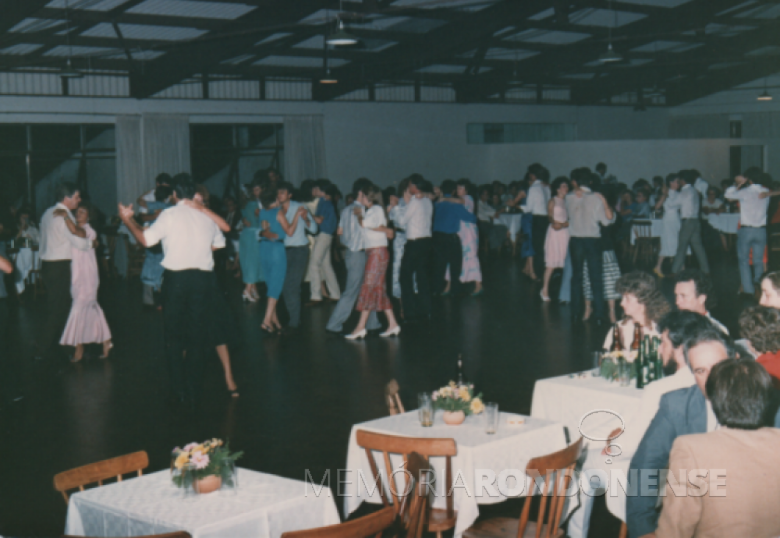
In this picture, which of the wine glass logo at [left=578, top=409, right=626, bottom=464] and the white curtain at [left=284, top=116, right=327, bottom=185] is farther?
the white curtain at [left=284, top=116, right=327, bottom=185]

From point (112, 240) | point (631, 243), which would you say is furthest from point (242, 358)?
point (631, 243)

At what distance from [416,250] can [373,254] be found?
1.14m

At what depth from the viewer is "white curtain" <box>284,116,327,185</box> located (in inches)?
669

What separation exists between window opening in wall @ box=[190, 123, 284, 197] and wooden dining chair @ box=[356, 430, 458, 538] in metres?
13.3

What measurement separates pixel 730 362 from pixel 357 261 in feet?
20.5

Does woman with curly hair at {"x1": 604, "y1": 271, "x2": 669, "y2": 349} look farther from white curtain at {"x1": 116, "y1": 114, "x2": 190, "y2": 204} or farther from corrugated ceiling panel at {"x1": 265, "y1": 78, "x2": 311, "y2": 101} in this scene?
corrugated ceiling panel at {"x1": 265, "y1": 78, "x2": 311, "y2": 101}

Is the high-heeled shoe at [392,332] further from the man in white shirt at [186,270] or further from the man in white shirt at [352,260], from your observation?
the man in white shirt at [186,270]

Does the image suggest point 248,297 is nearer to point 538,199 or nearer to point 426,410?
point 538,199

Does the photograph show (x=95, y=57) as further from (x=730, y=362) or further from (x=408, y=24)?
(x=730, y=362)

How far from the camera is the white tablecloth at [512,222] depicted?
1644cm

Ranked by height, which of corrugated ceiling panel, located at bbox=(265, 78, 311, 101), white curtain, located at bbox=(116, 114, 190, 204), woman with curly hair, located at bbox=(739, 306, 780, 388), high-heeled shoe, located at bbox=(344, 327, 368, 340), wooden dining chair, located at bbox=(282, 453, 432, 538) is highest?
corrugated ceiling panel, located at bbox=(265, 78, 311, 101)

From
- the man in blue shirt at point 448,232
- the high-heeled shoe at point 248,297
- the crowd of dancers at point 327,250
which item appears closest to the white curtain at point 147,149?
the crowd of dancers at point 327,250

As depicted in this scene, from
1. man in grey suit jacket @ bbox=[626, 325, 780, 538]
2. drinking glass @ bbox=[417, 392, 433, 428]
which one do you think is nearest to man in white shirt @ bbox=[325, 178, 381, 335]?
drinking glass @ bbox=[417, 392, 433, 428]

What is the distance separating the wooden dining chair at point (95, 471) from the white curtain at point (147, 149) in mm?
12168
